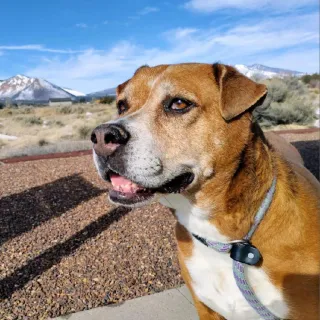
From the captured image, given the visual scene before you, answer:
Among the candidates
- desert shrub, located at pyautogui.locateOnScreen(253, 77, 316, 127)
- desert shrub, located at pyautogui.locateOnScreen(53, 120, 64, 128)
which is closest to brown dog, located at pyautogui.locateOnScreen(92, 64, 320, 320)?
desert shrub, located at pyautogui.locateOnScreen(253, 77, 316, 127)

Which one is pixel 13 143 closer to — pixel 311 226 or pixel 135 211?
pixel 135 211

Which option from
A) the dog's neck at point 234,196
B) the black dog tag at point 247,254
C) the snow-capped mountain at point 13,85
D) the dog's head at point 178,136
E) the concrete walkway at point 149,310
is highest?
the snow-capped mountain at point 13,85

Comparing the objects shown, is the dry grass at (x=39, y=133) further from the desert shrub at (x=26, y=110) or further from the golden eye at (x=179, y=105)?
the golden eye at (x=179, y=105)

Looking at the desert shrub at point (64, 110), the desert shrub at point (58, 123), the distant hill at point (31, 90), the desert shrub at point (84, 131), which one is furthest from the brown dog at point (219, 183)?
the desert shrub at point (64, 110)

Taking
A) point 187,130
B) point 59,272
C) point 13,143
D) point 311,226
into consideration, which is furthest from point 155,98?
point 13,143

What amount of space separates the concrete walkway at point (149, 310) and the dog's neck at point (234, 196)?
1203 millimetres

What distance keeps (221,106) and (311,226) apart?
93 centimetres

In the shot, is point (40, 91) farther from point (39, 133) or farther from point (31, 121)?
point (31, 121)

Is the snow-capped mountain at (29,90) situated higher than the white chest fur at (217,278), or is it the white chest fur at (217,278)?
the snow-capped mountain at (29,90)

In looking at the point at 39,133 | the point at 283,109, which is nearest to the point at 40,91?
the point at 39,133

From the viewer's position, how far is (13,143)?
51.4 feet

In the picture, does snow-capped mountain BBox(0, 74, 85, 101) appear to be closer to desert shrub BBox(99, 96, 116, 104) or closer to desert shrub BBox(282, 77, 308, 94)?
desert shrub BBox(282, 77, 308, 94)

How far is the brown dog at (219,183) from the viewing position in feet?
8.34

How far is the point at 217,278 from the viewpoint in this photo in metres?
2.76
